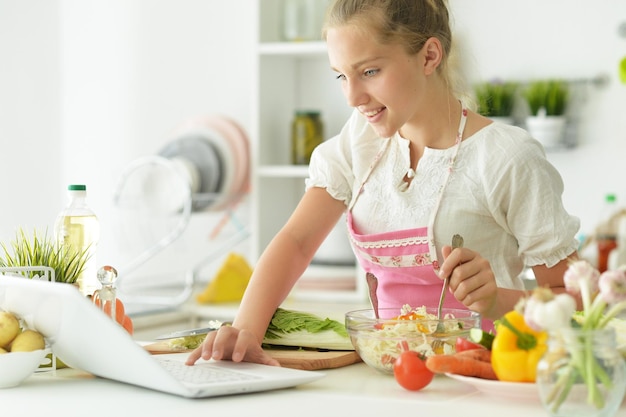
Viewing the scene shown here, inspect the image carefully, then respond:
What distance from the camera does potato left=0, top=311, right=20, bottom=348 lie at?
4.58 ft

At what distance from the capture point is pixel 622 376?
1095mm

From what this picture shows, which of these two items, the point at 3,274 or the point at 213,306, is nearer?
the point at 3,274

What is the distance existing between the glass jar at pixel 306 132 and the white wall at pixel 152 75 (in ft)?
1.09

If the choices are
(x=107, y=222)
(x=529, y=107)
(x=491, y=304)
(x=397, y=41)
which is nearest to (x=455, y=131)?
(x=397, y=41)

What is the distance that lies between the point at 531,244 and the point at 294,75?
6.82 feet

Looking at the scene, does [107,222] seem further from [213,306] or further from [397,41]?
[397,41]

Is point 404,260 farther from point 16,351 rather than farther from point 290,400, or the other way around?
point 16,351

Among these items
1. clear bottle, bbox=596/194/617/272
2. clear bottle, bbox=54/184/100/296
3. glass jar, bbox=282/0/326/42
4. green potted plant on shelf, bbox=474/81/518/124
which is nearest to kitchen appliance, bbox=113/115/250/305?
glass jar, bbox=282/0/326/42

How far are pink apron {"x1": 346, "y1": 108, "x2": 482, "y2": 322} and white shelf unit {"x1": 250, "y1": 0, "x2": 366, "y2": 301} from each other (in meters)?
1.38

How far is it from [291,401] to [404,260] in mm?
589

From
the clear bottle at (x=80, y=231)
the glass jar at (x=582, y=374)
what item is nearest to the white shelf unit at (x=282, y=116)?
the clear bottle at (x=80, y=231)

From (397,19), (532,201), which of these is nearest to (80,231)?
(397,19)

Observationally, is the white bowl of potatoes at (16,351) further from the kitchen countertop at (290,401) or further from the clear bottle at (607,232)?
the clear bottle at (607,232)

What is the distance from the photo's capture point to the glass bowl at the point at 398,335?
1.39 m
